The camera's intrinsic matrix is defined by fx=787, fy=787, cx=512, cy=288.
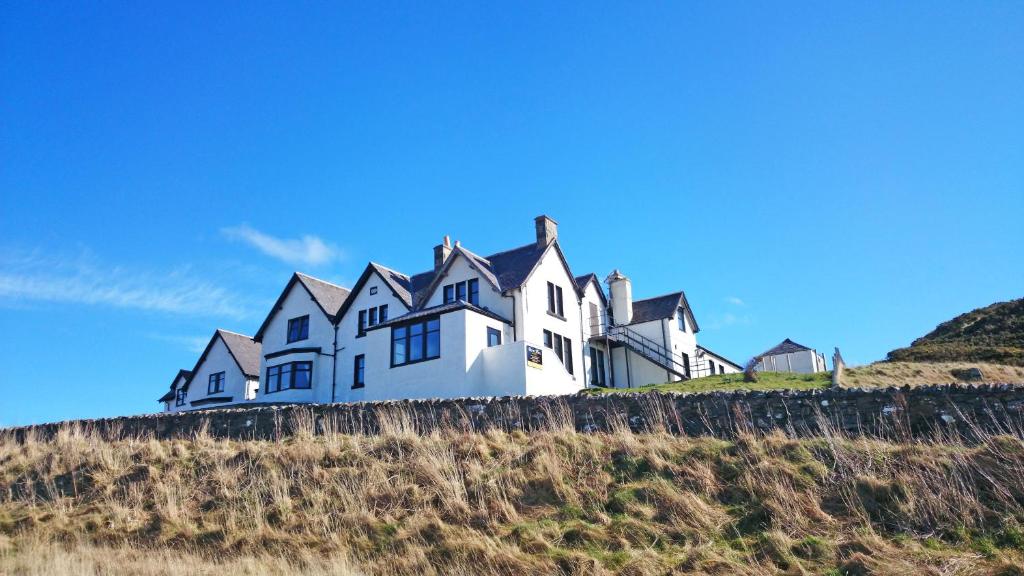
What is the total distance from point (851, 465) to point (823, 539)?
2523 mm

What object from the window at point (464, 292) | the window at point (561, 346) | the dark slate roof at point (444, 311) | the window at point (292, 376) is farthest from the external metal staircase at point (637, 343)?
the window at point (292, 376)

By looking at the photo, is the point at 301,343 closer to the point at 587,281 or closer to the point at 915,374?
the point at 587,281

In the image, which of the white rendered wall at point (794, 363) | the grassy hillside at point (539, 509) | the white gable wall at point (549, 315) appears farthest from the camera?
the white rendered wall at point (794, 363)

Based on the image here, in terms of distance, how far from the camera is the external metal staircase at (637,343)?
135 feet

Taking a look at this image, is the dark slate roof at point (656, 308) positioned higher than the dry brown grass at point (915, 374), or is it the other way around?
the dark slate roof at point (656, 308)

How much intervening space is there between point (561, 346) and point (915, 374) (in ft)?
51.2

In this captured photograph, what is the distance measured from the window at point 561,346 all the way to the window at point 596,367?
221 centimetres

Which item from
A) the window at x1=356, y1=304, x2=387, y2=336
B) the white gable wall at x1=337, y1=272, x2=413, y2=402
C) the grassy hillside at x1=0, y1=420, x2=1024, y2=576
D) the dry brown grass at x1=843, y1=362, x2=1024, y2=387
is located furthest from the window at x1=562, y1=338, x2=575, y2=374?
the grassy hillside at x1=0, y1=420, x2=1024, y2=576

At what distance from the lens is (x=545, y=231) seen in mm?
39000

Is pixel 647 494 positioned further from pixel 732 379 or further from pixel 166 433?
pixel 732 379

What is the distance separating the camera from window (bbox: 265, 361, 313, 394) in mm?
41438

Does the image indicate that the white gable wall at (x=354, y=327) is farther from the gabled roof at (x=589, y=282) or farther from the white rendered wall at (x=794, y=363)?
the white rendered wall at (x=794, y=363)

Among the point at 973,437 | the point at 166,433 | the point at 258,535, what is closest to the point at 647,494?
the point at 973,437

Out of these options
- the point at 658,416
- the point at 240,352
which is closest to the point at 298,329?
the point at 240,352
